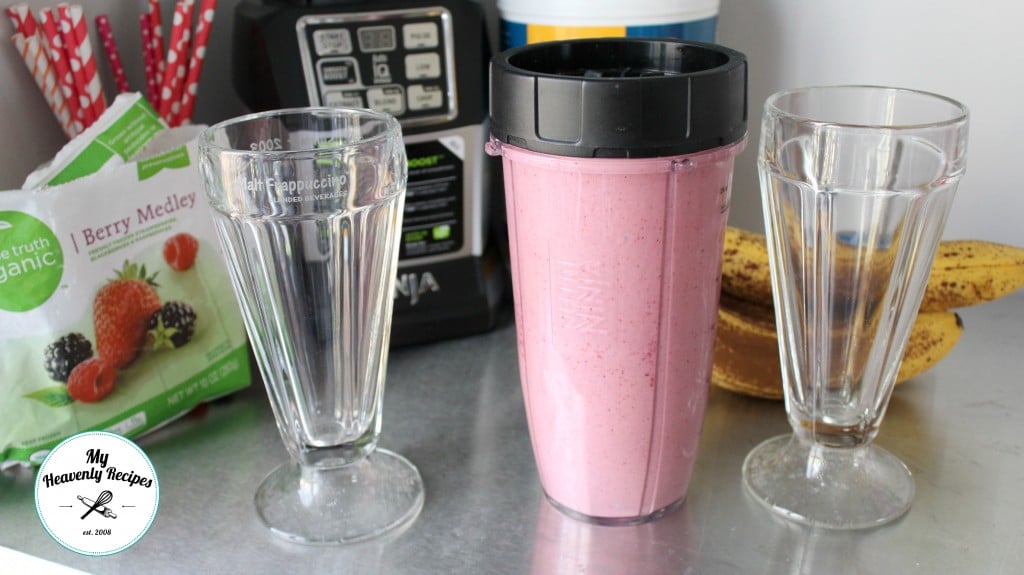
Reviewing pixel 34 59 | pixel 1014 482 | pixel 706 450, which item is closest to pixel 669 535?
pixel 706 450

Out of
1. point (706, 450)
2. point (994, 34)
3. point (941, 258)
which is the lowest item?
point (706, 450)

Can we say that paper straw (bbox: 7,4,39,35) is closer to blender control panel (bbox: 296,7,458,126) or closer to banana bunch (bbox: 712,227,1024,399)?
blender control panel (bbox: 296,7,458,126)

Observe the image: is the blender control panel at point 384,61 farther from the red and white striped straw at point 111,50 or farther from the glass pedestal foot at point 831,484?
the glass pedestal foot at point 831,484

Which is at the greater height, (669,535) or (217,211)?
(217,211)

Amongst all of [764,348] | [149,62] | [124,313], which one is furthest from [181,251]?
[764,348]

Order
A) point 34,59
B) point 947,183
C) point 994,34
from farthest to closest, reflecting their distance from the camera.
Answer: point 994,34 < point 34,59 < point 947,183

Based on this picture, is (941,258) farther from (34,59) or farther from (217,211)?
(34,59)

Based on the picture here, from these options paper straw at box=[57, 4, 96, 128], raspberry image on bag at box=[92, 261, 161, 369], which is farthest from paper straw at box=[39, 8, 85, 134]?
raspberry image on bag at box=[92, 261, 161, 369]

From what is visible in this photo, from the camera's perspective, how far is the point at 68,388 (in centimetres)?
57

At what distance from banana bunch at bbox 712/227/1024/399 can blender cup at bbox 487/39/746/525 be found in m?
0.11

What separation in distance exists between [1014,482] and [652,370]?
0.80ft

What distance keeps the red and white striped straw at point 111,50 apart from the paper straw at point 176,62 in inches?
1.0

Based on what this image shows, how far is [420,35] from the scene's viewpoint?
67cm

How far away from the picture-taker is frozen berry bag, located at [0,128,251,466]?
545mm
